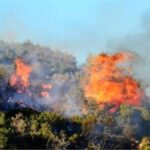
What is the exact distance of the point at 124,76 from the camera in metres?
96.8

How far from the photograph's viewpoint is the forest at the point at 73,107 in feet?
197

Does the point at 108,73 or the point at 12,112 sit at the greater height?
the point at 108,73

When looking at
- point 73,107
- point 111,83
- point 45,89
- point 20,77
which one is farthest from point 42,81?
point 73,107

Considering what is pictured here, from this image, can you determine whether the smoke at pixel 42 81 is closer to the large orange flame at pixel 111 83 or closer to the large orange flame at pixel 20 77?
the large orange flame at pixel 20 77

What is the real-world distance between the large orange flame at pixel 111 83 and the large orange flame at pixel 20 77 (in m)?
10.8

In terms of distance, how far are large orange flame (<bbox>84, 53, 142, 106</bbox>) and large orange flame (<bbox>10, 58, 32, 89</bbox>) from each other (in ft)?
35.3

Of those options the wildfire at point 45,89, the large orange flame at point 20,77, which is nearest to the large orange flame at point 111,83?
the wildfire at point 45,89

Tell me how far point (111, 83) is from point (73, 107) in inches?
324

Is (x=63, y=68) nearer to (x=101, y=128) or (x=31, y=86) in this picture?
(x=31, y=86)

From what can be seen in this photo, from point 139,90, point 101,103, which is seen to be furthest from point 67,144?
point 139,90

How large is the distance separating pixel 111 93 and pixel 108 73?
6938mm

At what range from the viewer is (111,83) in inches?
3649

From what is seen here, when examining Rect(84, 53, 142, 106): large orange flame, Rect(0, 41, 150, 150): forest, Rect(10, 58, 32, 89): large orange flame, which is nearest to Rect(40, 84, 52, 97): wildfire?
Rect(0, 41, 150, 150): forest

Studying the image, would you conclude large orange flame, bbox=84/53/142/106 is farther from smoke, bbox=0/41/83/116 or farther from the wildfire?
the wildfire
